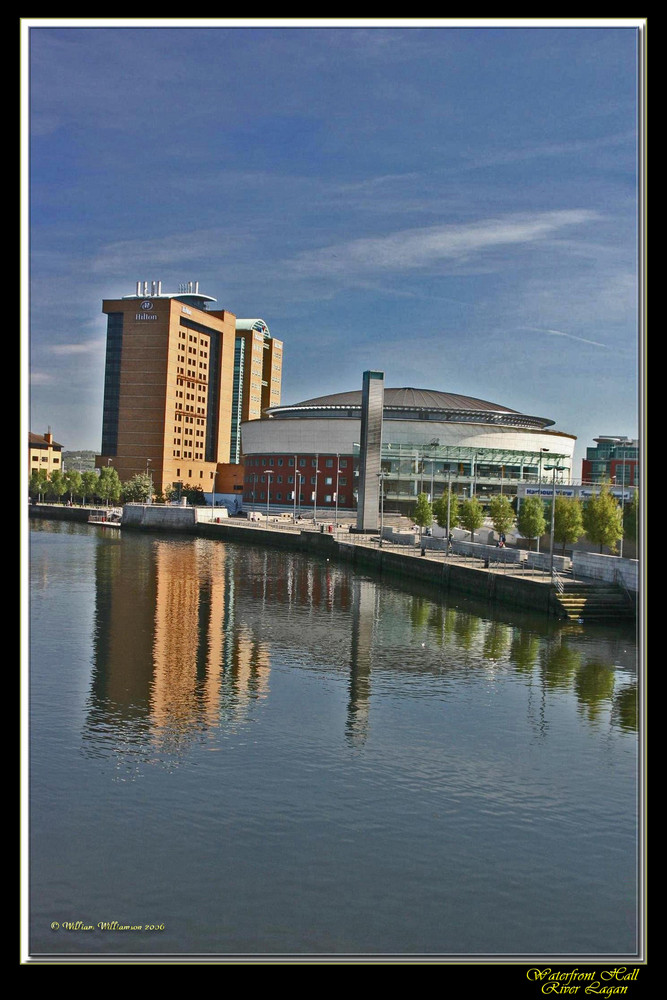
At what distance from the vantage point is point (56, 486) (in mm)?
147500

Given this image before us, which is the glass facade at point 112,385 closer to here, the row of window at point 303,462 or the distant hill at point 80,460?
the distant hill at point 80,460

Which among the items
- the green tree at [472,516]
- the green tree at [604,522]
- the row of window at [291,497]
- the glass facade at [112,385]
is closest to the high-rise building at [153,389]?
the glass facade at [112,385]

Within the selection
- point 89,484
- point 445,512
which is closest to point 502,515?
point 445,512

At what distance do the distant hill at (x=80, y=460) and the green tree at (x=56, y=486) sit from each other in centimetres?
2969

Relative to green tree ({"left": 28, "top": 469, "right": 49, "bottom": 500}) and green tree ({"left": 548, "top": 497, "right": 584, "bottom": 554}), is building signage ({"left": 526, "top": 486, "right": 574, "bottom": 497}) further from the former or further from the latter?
green tree ({"left": 28, "top": 469, "right": 49, "bottom": 500})

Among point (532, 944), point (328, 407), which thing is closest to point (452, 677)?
point (532, 944)

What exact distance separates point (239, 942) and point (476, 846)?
5678mm

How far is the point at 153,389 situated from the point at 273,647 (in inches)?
4959

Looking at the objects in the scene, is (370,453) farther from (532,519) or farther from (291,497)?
(291,497)

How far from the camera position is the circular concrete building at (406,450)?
386 ft
